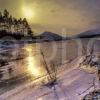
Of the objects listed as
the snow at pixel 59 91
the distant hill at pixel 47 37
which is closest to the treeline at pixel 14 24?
the distant hill at pixel 47 37

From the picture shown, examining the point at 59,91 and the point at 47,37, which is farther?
the point at 47,37

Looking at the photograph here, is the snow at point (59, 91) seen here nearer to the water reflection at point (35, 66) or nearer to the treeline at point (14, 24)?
the water reflection at point (35, 66)

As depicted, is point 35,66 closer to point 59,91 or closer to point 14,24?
point 59,91

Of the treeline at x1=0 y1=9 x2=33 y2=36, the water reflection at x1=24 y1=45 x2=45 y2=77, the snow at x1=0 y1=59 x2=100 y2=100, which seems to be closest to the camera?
the snow at x1=0 y1=59 x2=100 y2=100

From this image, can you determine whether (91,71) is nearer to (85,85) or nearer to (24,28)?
(85,85)

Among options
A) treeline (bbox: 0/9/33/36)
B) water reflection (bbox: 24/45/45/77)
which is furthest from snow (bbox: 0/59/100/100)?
treeline (bbox: 0/9/33/36)

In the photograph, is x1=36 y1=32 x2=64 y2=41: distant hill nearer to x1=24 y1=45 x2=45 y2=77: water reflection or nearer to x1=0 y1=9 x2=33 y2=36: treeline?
x1=0 y1=9 x2=33 y2=36: treeline

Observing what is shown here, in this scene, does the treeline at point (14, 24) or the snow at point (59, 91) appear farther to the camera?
the treeline at point (14, 24)

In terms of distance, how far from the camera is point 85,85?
390 inches

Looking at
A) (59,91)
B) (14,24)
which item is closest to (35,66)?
(59,91)

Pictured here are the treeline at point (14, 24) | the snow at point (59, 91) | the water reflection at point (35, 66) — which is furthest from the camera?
the treeline at point (14, 24)

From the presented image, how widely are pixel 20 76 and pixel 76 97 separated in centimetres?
622

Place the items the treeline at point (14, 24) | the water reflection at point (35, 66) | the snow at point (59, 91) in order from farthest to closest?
the treeline at point (14, 24) → the water reflection at point (35, 66) → the snow at point (59, 91)

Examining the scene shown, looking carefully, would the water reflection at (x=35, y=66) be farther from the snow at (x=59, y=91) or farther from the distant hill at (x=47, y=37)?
the distant hill at (x=47, y=37)
